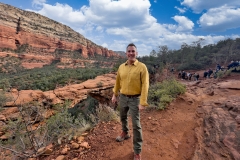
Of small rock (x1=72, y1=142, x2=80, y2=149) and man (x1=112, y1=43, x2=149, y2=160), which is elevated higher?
man (x1=112, y1=43, x2=149, y2=160)

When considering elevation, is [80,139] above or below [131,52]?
below

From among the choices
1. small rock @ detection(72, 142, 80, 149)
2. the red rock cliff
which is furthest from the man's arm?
the red rock cliff

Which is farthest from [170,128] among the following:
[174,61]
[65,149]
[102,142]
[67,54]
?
[67,54]

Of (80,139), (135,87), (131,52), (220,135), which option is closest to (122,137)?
(80,139)

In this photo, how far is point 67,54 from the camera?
1784 inches

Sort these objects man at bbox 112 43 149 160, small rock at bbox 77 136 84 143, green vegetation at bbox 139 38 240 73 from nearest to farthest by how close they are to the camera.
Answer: man at bbox 112 43 149 160, small rock at bbox 77 136 84 143, green vegetation at bbox 139 38 240 73

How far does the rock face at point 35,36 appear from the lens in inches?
1422

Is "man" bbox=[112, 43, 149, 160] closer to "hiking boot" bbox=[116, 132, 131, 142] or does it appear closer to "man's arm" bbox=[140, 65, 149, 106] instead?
"man's arm" bbox=[140, 65, 149, 106]

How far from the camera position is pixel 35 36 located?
132 ft

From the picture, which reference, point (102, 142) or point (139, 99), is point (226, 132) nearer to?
point (139, 99)

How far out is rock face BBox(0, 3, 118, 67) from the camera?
1422 inches

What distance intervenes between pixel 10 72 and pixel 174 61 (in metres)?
28.4

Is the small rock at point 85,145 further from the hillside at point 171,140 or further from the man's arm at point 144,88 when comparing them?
the man's arm at point 144,88

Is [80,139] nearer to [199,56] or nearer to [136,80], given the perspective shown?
[136,80]
